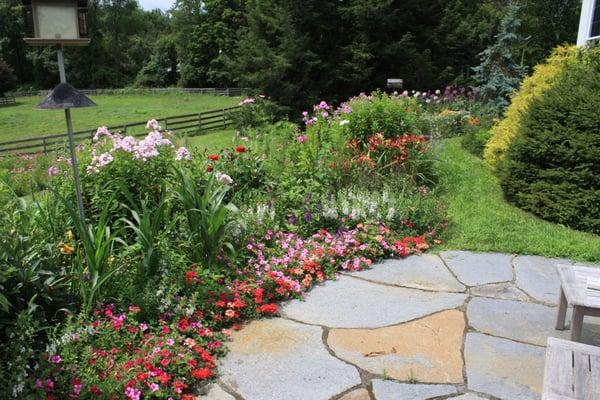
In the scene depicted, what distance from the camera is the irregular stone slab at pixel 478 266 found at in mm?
3773

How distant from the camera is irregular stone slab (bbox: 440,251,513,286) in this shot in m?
3.77

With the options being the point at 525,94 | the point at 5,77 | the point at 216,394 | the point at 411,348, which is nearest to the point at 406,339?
the point at 411,348

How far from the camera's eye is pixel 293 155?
561cm

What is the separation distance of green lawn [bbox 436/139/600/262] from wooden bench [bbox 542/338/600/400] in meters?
2.30

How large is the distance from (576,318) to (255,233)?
93.3 inches

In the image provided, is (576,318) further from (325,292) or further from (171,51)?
(171,51)

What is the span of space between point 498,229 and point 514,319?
1770 mm

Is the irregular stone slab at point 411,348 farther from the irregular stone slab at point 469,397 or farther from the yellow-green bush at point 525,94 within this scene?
the yellow-green bush at point 525,94

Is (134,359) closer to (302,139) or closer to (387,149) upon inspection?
(302,139)

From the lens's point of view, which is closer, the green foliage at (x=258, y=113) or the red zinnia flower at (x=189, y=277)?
the red zinnia flower at (x=189, y=277)

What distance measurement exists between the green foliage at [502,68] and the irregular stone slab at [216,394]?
10.4 meters

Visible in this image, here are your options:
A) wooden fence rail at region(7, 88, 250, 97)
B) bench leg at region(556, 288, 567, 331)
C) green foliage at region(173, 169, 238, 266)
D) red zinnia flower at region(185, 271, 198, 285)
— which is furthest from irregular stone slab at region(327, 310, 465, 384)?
wooden fence rail at region(7, 88, 250, 97)

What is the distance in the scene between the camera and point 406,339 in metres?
2.92

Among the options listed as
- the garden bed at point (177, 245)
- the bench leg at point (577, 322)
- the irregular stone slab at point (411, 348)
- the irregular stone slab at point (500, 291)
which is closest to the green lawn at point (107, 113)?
the garden bed at point (177, 245)
